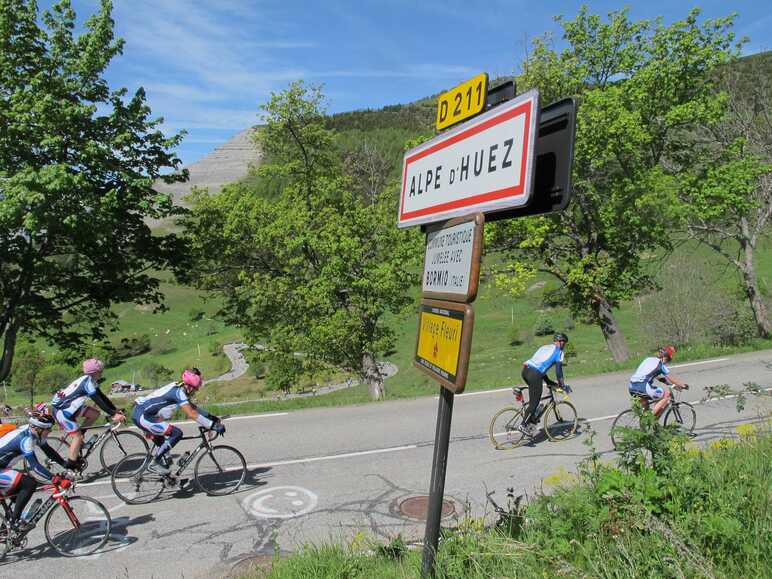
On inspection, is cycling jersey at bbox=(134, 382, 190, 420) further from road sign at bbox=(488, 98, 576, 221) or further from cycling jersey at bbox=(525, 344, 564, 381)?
road sign at bbox=(488, 98, 576, 221)

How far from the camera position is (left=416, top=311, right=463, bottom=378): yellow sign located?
2.71m

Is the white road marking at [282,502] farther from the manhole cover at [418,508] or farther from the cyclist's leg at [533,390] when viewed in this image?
the cyclist's leg at [533,390]

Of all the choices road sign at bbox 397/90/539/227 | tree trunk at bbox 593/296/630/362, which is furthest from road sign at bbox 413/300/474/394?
tree trunk at bbox 593/296/630/362

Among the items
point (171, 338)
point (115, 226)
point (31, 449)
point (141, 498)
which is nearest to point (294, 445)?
point (141, 498)

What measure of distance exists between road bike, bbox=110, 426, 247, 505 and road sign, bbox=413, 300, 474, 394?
5540 mm

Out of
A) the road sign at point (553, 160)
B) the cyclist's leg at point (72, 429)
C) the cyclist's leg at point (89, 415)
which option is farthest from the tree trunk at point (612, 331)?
the road sign at point (553, 160)

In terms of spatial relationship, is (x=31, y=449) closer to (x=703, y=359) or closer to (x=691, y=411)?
(x=691, y=411)

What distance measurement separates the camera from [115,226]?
1408 centimetres

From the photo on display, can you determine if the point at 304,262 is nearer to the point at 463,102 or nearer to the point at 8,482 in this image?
the point at 8,482

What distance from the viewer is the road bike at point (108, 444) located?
8641 millimetres

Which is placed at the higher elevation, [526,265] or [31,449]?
[526,265]

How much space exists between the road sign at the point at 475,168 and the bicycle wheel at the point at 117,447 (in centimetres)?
734

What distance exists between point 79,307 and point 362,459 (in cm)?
1163

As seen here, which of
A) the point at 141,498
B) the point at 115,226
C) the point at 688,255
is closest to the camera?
the point at 141,498
